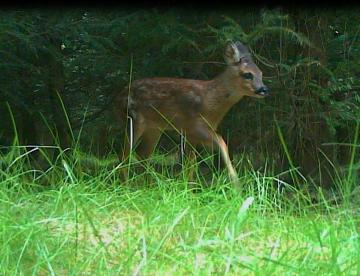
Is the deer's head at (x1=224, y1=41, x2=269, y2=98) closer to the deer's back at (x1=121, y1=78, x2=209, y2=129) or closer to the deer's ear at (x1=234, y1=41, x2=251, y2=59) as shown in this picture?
the deer's ear at (x1=234, y1=41, x2=251, y2=59)

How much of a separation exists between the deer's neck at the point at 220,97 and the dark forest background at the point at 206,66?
289 millimetres

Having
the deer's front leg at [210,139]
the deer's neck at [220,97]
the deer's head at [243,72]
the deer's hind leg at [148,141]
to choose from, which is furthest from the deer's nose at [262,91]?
the deer's hind leg at [148,141]

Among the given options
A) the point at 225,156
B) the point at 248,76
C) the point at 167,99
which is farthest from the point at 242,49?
the point at 225,156

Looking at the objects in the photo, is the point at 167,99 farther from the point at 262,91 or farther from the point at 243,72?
the point at 262,91

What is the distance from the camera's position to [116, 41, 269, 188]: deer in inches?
210

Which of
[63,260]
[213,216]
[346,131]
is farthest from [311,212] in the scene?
[346,131]

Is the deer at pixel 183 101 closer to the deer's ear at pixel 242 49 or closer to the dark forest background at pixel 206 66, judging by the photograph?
the deer's ear at pixel 242 49

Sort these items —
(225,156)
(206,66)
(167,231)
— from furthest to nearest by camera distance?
(206,66)
(225,156)
(167,231)

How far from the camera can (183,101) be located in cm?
546

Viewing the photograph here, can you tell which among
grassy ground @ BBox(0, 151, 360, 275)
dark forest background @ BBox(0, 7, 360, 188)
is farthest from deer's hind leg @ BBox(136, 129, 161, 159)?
grassy ground @ BBox(0, 151, 360, 275)

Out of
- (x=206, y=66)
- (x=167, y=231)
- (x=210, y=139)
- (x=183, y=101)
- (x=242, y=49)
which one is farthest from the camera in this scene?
(x=206, y=66)

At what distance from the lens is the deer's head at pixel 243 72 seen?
17.2ft

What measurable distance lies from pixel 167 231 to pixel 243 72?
2728 millimetres

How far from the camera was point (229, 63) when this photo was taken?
17.6 feet
